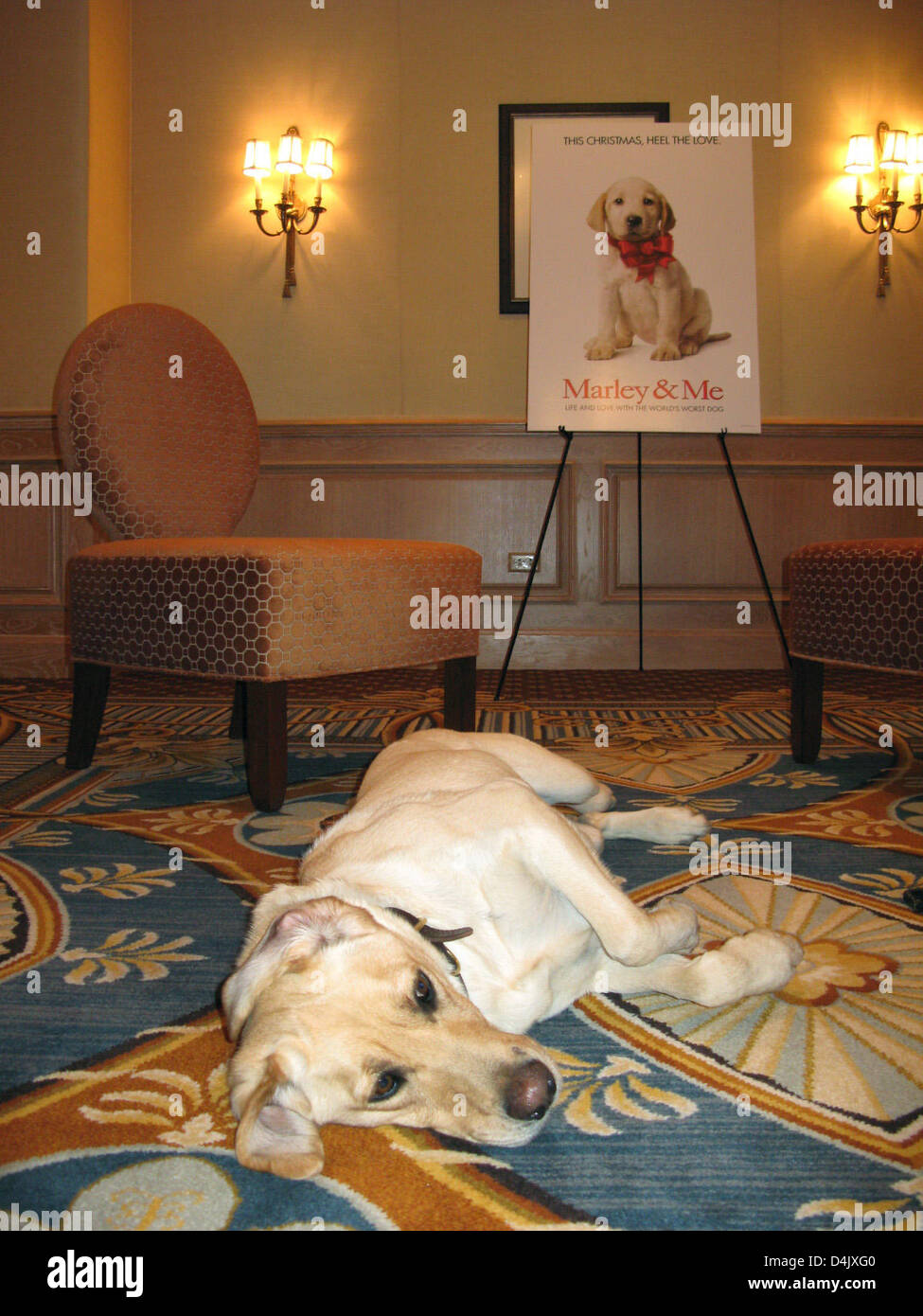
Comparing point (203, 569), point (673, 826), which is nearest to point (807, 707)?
point (673, 826)

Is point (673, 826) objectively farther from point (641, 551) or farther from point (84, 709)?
point (641, 551)

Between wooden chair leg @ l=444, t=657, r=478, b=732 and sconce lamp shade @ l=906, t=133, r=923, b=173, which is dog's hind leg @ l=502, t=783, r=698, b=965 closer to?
wooden chair leg @ l=444, t=657, r=478, b=732

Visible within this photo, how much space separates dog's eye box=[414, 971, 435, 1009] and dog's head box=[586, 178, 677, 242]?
4.04 meters

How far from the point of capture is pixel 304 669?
2.27 metres

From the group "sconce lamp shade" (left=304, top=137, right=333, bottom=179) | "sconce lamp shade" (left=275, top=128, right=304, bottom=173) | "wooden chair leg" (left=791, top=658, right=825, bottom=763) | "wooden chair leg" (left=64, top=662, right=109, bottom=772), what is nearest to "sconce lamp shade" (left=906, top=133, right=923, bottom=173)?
"sconce lamp shade" (left=304, top=137, right=333, bottom=179)

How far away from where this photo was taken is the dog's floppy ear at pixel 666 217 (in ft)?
13.9

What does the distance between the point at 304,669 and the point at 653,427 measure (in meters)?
2.57

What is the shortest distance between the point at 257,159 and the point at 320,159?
322mm

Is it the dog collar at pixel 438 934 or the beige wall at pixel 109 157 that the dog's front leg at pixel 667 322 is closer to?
the beige wall at pixel 109 157

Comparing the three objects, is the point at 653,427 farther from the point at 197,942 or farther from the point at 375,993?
the point at 375,993

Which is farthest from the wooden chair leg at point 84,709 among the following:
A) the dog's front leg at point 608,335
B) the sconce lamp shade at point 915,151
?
the sconce lamp shade at point 915,151

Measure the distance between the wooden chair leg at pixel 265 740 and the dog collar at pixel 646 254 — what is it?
298cm

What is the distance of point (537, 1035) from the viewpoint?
3.99 feet

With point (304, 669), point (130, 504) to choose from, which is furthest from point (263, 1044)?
point (130, 504)
